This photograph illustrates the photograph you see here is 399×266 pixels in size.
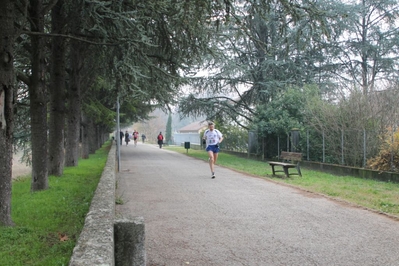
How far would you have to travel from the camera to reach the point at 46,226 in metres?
6.09

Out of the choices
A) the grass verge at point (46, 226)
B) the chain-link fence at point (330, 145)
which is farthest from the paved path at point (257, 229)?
the chain-link fence at point (330, 145)

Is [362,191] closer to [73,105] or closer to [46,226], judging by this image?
[46,226]

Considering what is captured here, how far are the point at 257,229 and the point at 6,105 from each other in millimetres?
4159

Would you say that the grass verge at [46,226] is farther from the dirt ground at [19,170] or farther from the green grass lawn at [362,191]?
the dirt ground at [19,170]

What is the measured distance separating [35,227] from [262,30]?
76.5ft

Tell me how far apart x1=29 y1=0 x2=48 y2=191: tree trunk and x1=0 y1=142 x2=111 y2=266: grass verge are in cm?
51

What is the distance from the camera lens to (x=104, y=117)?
886 inches

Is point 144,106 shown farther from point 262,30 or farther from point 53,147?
point 53,147

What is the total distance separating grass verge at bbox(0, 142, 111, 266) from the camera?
4.53 m

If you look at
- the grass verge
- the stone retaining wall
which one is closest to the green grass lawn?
the stone retaining wall

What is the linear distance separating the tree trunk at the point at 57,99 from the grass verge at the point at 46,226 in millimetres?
1740

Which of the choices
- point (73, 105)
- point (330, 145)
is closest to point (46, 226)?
point (73, 105)

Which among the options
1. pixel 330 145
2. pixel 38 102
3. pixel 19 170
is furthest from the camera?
pixel 19 170

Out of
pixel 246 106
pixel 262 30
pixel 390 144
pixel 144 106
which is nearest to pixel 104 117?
pixel 144 106
